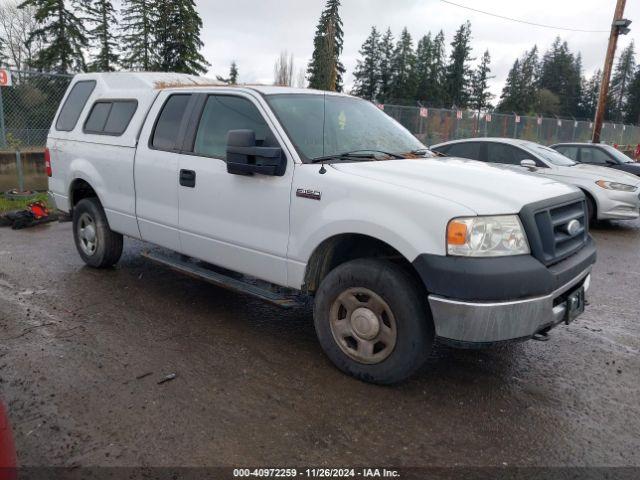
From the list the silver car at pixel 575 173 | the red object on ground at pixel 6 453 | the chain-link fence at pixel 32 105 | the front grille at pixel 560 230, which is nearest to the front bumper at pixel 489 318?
the front grille at pixel 560 230

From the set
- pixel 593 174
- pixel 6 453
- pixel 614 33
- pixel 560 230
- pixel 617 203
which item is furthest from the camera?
pixel 614 33

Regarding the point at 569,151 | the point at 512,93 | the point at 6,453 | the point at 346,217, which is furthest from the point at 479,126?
the point at 512,93

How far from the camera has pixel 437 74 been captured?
8175 cm

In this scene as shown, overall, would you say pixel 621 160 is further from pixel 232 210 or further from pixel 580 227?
pixel 232 210

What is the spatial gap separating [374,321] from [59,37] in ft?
122

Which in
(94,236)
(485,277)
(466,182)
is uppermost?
(466,182)

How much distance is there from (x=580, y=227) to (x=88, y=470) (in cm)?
350

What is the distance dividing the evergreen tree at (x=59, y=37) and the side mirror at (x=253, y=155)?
35.2 meters

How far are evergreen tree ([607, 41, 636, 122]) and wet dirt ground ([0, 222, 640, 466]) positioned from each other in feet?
346

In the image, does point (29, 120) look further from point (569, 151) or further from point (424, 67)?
point (424, 67)

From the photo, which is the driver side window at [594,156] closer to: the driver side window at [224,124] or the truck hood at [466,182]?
the truck hood at [466,182]

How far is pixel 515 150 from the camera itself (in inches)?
390

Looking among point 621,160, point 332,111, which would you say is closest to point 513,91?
point 621,160

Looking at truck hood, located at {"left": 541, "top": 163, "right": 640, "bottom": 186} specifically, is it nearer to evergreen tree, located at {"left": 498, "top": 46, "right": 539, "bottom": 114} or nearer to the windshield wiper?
the windshield wiper
